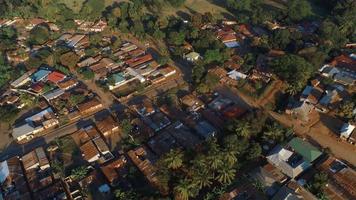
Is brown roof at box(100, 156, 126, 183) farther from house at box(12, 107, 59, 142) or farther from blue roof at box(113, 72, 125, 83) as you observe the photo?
blue roof at box(113, 72, 125, 83)

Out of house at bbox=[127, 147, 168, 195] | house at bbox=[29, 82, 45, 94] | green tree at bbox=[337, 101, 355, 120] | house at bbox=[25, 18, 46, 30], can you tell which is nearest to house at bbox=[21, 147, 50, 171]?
house at bbox=[127, 147, 168, 195]

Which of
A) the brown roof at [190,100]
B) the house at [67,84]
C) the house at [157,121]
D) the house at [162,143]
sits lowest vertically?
the house at [162,143]

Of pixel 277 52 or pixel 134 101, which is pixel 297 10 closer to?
pixel 277 52

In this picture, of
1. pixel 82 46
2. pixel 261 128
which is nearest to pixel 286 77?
pixel 261 128

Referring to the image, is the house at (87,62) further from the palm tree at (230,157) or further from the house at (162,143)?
the palm tree at (230,157)

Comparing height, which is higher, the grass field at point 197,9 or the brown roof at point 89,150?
the grass field at point 197,9

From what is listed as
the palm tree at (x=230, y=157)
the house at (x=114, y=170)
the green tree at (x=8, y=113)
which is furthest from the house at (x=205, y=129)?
the green tree at (x=8, y=113)

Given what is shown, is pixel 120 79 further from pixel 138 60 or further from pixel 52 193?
pixel 52 193
